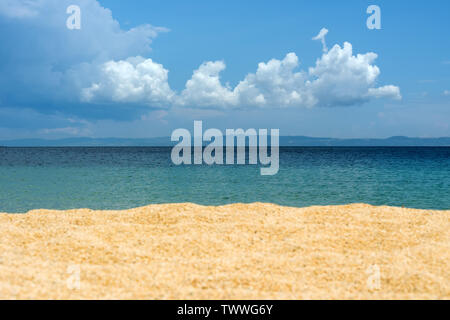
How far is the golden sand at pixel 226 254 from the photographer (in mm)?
5664

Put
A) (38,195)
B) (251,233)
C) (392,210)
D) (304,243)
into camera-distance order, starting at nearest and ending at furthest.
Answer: (304,243) < (251,233) < (392,210) < (38,195)

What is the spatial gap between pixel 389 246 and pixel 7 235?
8.72 meters

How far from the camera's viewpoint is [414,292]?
18.7 feet

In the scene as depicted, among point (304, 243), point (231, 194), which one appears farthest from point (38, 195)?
point (304, 243)

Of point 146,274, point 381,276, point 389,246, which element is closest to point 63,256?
point 146,274

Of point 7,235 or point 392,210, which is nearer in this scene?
point 7,235

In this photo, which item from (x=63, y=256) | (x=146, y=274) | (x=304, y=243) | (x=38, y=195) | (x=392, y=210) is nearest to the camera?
(x=146, y=274)

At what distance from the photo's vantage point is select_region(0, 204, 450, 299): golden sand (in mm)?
5664

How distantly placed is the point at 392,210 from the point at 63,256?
9201 mm

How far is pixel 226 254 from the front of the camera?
7250mm
